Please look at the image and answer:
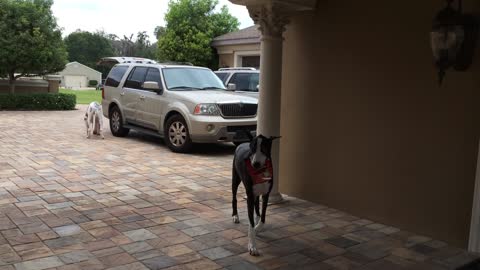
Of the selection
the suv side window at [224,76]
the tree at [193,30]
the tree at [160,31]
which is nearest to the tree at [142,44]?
the tree at [160,31]

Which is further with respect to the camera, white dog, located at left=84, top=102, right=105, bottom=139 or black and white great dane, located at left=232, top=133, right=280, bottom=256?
white dog, located at left=84, top=102, right=105, bottom=139

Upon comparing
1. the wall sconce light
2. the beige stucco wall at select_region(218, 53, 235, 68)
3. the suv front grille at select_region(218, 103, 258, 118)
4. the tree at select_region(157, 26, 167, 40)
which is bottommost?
the suv front grille at select_region(218, 103, 258, 118)

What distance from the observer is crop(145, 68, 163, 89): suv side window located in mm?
10008

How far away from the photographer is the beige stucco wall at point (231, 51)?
20019 mm

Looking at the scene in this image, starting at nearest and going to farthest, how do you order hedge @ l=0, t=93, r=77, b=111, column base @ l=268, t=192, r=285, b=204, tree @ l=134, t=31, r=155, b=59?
1. column base @ l=268, t=192, r=285, b=204
2. hedge @ l=0, t=93, r=77, b=111
3. tree @ l=134, t=31, r=155, b=59

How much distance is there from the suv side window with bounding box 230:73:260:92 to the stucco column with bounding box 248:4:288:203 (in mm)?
6053

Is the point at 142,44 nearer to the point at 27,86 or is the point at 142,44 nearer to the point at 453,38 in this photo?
the point at 27,86

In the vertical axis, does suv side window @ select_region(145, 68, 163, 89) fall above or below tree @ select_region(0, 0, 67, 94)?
below

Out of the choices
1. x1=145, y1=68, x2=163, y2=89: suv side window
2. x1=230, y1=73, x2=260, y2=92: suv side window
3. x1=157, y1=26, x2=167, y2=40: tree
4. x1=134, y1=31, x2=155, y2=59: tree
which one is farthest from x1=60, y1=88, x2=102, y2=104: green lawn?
x1=134, y1=31, x2=155, y2=59: tree

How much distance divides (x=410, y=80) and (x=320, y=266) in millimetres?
2241

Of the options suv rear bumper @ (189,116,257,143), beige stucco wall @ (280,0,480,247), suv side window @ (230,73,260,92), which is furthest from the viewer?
suv side window @ (230,73,260,92)

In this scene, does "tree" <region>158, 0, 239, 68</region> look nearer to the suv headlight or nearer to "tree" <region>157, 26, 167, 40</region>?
"tree" <region>157, 26, 167, 40</region>

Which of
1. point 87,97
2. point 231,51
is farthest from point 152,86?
point 87,97

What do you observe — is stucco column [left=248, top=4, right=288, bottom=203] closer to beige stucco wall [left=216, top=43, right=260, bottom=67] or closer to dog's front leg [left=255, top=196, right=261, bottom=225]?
dog's front leg [left=255, top=196, right=261, bottom=225]
